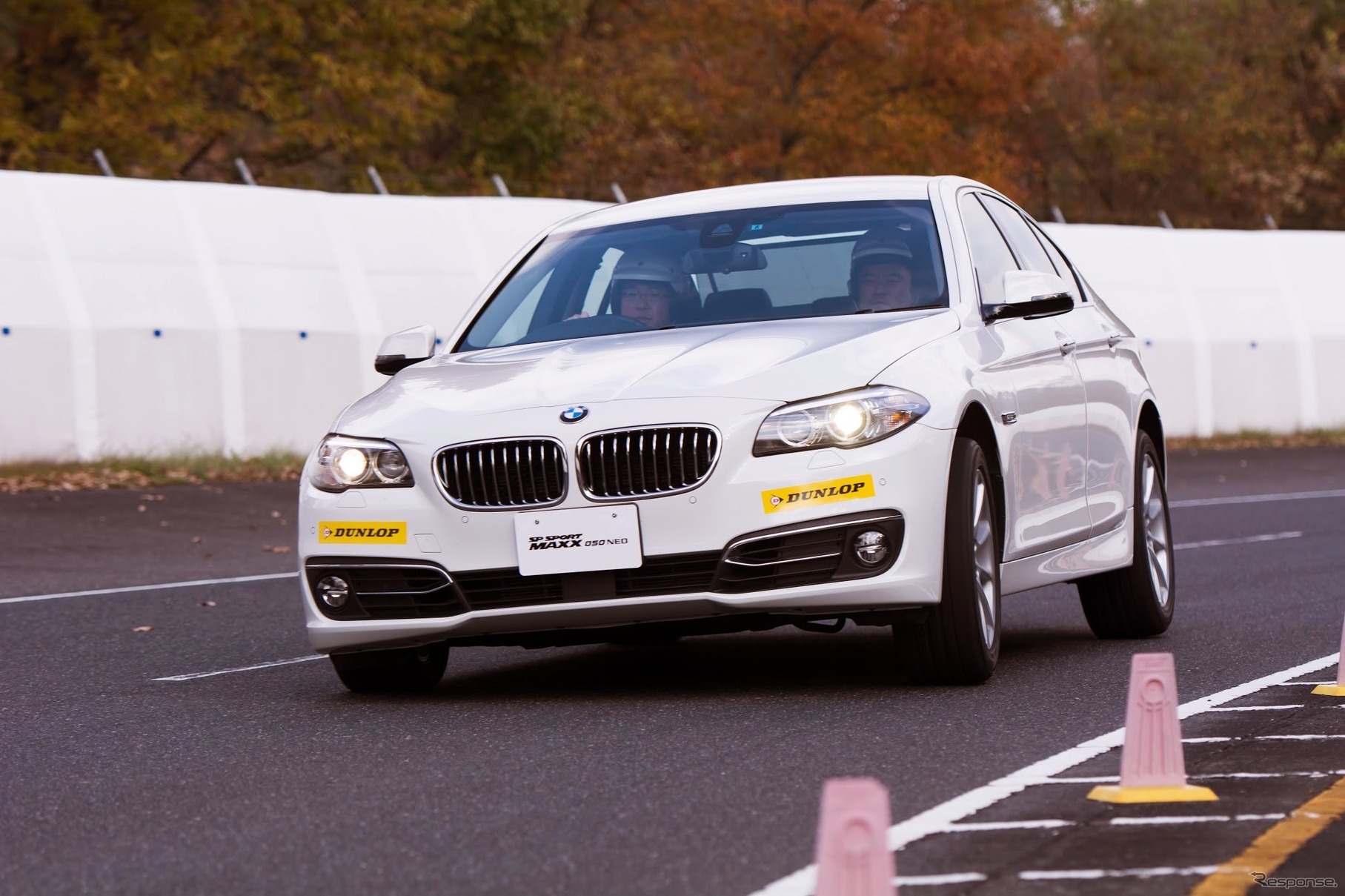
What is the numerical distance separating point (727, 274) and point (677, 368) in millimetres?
1089

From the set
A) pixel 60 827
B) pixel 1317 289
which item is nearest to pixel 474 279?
pixel 1317 289

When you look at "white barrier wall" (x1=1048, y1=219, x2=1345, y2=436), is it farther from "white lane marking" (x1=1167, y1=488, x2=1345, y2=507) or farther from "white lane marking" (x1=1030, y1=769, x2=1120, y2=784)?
"white lane marking" (x1=1030, y1=769, x2=1120, y2=784)

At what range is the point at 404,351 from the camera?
8.73m

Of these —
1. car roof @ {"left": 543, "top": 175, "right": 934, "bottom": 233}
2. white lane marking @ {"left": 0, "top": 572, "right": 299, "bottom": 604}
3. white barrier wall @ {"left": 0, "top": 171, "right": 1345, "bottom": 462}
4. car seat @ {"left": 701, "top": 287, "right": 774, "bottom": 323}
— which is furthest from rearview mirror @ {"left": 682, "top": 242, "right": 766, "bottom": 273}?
white barrier wall @ {"left": 0, "top": 171, "right": 1345, "bottom": 462}

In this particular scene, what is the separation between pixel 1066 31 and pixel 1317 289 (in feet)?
32.8

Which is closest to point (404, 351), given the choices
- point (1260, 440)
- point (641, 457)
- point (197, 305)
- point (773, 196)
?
point (773, 196)

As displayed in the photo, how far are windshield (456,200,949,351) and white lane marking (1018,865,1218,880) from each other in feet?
12.2

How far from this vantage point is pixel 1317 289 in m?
33.6

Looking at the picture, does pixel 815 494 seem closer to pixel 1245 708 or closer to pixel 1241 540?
pixel 1245 708

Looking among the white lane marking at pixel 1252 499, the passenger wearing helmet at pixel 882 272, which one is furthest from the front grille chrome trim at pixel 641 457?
the white lane marking at pixel 1252 499

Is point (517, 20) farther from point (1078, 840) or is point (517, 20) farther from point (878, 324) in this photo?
point (1078, 840)

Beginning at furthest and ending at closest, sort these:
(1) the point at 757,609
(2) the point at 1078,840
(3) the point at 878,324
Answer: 1. (3) the point at 878,324
2. (1) the point at 757,609
3. (2) the point at 1078,840

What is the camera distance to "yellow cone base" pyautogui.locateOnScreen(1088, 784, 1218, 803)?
553cm

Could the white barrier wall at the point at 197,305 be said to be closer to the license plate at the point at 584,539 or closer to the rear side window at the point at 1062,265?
the rear side window at the point at 1062,265
